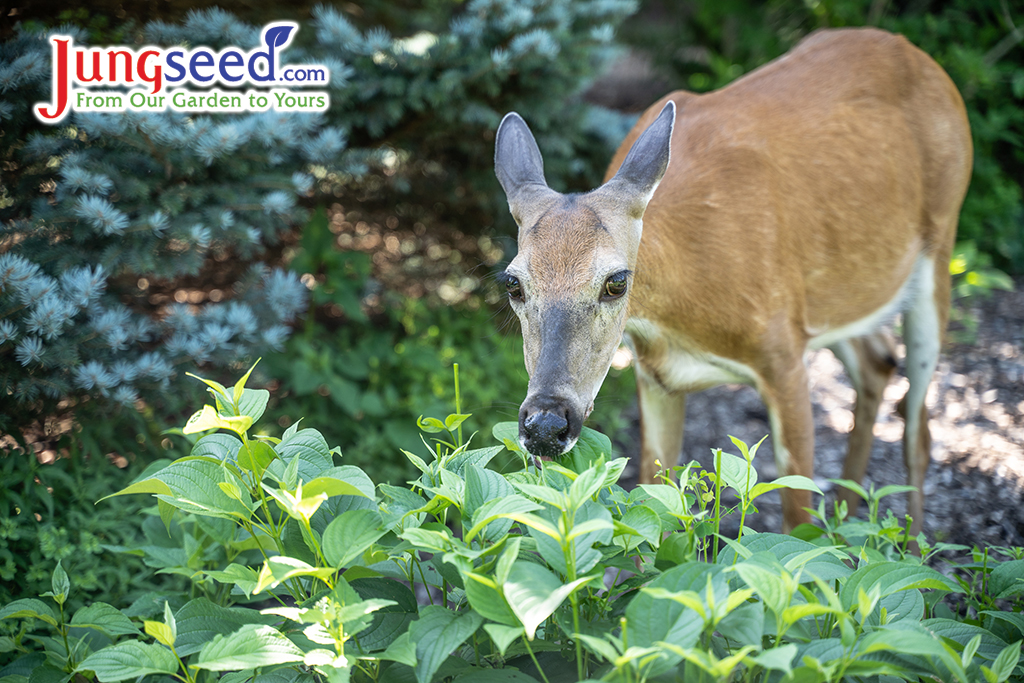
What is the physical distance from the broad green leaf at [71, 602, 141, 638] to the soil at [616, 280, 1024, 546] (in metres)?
3.32

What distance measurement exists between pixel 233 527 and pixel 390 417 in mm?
2564

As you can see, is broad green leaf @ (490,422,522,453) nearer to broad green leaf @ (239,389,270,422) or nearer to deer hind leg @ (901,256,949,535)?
broad green leaf @ (239,389,270,422)

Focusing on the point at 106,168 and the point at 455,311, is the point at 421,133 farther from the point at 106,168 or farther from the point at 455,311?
the point at 106,168

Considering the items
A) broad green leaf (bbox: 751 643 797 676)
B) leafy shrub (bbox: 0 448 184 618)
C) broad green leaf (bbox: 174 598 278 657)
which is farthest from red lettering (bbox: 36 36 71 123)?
broad green leaf (bbox: 751 643 797 676)

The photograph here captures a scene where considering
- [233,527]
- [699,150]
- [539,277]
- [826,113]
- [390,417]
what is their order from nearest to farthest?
[233,527] → [539,277] → [699,150] → [826,113] → [390,417]

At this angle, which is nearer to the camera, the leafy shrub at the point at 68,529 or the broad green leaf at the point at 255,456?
the broad green leaf at the point at 255,456

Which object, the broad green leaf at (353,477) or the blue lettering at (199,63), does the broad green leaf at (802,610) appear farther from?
the blue lettering at (199,63)

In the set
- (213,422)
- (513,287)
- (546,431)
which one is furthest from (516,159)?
(213,422)

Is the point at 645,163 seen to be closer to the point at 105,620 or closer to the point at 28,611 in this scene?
the point at 105,620

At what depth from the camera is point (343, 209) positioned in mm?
5520

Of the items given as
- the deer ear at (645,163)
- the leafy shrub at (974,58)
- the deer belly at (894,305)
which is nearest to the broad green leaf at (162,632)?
the deer ear at (645,163)

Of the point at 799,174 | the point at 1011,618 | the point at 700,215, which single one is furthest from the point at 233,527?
the point at 799,174

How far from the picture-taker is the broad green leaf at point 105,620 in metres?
2.09

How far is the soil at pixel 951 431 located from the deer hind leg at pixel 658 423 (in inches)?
32.4
